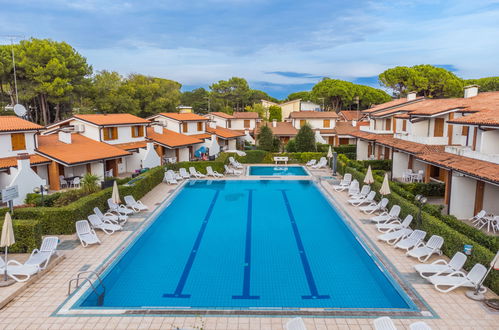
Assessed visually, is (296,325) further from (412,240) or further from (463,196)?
(463,196)

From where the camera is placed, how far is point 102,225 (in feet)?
48.3

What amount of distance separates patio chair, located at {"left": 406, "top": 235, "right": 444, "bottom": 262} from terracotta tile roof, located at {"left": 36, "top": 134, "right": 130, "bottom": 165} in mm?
19044

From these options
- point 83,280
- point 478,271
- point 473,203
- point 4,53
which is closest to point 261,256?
point 83,280

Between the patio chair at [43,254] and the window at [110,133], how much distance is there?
657 inches

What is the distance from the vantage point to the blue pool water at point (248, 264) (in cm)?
991

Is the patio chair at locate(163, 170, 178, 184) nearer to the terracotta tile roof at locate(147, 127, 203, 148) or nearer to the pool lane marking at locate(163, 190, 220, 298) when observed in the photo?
the terracotta tile roof at locate(147, 127, 203, 148)

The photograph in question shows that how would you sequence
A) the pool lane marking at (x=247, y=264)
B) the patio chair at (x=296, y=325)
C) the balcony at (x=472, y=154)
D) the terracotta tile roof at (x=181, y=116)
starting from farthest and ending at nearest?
the terracotta tile roof at (x=181, y=116) → the balcony at (x=472, y=154) → the pool lane marking at (x=247, y=264) → the patio chair at (x=296, y=325)

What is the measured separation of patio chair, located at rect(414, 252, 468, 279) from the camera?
1030 cm

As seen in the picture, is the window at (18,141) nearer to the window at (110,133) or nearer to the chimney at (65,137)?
the chimney at (65,137)

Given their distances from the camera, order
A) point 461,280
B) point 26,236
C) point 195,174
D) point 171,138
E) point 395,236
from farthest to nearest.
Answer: point 171,138
point 195,174
point 395,236
point 26,236
point 461,280

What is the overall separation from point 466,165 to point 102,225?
16.4m

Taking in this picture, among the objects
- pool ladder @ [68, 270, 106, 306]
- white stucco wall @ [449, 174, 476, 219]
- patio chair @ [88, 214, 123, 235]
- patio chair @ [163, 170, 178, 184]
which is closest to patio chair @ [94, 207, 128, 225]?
patio chair @ [88, 214, 123, 235]

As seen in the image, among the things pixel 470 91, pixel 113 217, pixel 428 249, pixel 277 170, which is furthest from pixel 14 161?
pixel 470 91

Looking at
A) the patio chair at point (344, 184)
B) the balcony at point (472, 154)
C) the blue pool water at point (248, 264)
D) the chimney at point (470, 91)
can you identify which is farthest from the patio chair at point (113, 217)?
the chimney at point (470, 91)
